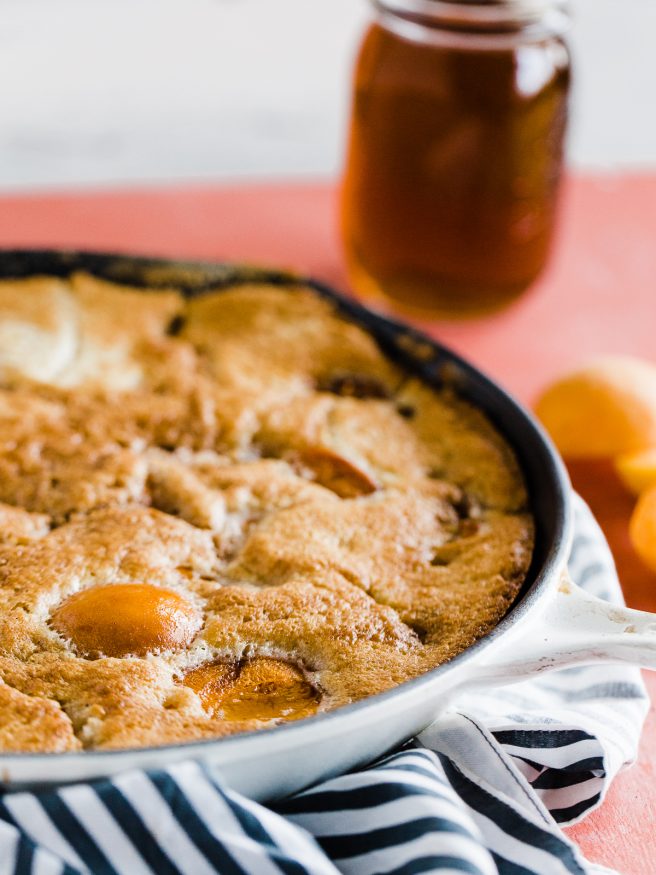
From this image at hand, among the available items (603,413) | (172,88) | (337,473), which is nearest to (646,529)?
(603,413)

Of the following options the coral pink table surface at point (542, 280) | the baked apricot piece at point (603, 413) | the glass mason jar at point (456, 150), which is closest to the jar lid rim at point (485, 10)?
the glass mason jar at point (456, 150)

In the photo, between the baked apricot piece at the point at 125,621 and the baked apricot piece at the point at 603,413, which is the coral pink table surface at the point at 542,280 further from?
the baked apricot piece at the point at 125,621

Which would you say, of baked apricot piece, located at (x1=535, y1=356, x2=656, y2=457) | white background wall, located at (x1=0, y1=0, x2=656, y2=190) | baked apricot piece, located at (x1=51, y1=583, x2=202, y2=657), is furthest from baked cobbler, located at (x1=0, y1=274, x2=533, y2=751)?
white background wall, located at (x1=0, y1=0, x2=656, y2=190)

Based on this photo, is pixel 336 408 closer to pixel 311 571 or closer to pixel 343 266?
pixel 311 571

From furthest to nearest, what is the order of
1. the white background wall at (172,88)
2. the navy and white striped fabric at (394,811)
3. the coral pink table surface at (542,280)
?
the white background wall at (172,88)
the coral pink table surface at (542,280)
the navy and white striped fabric at (394,811)

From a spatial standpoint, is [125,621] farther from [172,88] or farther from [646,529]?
[172,88]

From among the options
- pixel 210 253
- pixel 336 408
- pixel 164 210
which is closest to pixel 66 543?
pixel 336 408

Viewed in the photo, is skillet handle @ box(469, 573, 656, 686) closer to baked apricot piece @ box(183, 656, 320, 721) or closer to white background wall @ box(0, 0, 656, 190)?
baked apricot piece @ box(183, 656, 320, 721)
